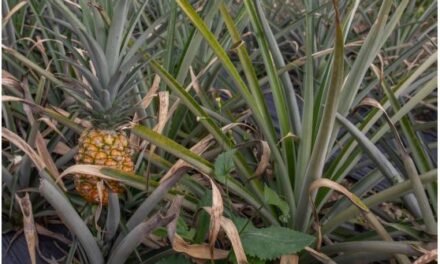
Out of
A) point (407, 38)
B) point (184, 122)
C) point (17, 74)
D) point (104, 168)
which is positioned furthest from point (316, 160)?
point (407, 38)

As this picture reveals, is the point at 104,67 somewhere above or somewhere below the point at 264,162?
above

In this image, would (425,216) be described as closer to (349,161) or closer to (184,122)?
(349,161)

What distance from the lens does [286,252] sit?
38.9 inches

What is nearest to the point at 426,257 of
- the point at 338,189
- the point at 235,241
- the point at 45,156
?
the point at 338,189

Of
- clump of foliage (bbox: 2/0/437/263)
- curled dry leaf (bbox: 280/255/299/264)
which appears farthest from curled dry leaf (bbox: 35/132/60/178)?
curled dry leaf (bbox: 280/255/299/264)

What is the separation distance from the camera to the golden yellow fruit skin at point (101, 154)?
1.06 metres

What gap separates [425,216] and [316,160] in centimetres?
22

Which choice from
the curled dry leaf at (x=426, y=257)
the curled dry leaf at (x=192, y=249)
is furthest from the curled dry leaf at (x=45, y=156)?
the curled dry leaf at (x=426, y=257)

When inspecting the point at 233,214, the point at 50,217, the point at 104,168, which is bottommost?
the point at 50,217

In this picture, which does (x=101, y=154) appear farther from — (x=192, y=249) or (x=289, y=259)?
(x=289, y=259)

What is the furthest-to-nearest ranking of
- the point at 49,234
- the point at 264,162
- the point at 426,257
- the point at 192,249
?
the point at 49,234 → the point at 264,162 → the point at 192,249 → the point at 426,257

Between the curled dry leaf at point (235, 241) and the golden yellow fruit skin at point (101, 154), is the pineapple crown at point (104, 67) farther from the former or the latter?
the curled dry leaf at point (235, 241)

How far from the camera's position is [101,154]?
3.45ft

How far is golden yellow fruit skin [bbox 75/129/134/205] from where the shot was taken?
1.06 metres
